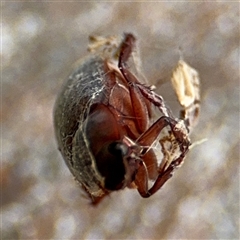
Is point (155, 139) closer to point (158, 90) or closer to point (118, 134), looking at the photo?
point (118, 134)

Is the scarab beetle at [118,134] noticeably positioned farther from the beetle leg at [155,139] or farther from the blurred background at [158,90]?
the blurred background at [158,90]

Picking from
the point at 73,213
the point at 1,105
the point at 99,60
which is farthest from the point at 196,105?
the point at 1,105

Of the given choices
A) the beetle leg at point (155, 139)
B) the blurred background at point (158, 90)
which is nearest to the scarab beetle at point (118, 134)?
the beetle leg at point (155, 139)

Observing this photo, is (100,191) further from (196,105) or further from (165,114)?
(196,105)

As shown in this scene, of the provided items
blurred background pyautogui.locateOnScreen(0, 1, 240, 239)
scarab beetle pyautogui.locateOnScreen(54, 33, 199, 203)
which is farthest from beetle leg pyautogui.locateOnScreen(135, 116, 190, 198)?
blurred background pyautogui.locateOnScreen(0, 1, 240, 239)

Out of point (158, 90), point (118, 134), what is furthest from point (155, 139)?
point (158, 90)

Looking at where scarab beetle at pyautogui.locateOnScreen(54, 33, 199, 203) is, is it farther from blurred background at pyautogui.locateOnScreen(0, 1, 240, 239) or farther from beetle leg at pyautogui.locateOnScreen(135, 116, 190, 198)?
blurred background at pyautogui.locateOnScreen(0, 1, 240, 239)

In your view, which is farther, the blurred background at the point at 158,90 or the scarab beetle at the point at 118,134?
the blurred background at the point at 158,90
